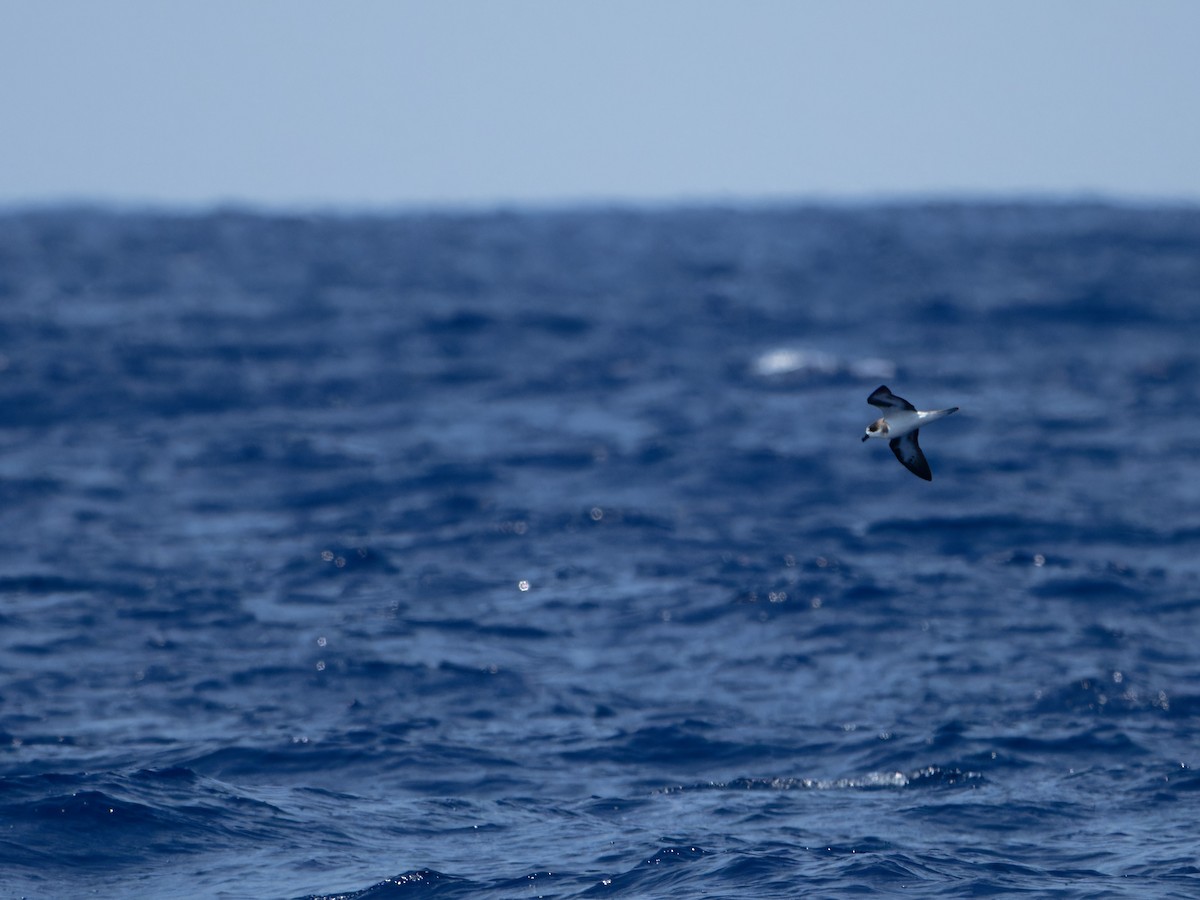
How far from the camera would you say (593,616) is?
66.8 ft

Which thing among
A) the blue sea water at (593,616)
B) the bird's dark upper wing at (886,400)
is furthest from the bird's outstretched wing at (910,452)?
the blue sea water at (593,616)

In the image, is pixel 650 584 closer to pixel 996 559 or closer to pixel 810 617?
pixel 810 617

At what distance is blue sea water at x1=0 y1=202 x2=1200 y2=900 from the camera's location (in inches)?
521

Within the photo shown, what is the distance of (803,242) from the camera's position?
96562 millimetres

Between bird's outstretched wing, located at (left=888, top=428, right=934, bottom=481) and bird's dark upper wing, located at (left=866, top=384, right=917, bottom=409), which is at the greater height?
bird's dark upper wing, located at (left=866, top=384, right=917, bottom=409)

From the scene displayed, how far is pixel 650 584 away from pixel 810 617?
2500mm

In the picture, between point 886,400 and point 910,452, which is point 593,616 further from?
point 886,400

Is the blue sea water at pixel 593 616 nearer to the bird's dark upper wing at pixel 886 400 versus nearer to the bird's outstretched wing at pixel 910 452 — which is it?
the bird's outstretched wing at pixel 910 452

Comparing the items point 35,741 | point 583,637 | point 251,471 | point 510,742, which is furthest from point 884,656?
point 251,471

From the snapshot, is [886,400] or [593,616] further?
[593,616]

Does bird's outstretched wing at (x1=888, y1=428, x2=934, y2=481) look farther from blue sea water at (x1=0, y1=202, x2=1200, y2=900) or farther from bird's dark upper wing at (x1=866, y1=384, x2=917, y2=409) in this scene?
blue sea water at (x1=0, y1=202, x2=1200, y2=900)

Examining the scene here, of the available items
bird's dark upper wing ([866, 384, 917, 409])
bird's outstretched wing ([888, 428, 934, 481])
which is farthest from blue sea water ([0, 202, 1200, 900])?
bird's dark upper wing ([866, 384, 917, 409])

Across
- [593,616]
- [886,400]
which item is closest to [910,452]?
[886,400]

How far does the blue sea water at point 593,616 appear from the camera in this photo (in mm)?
13242
